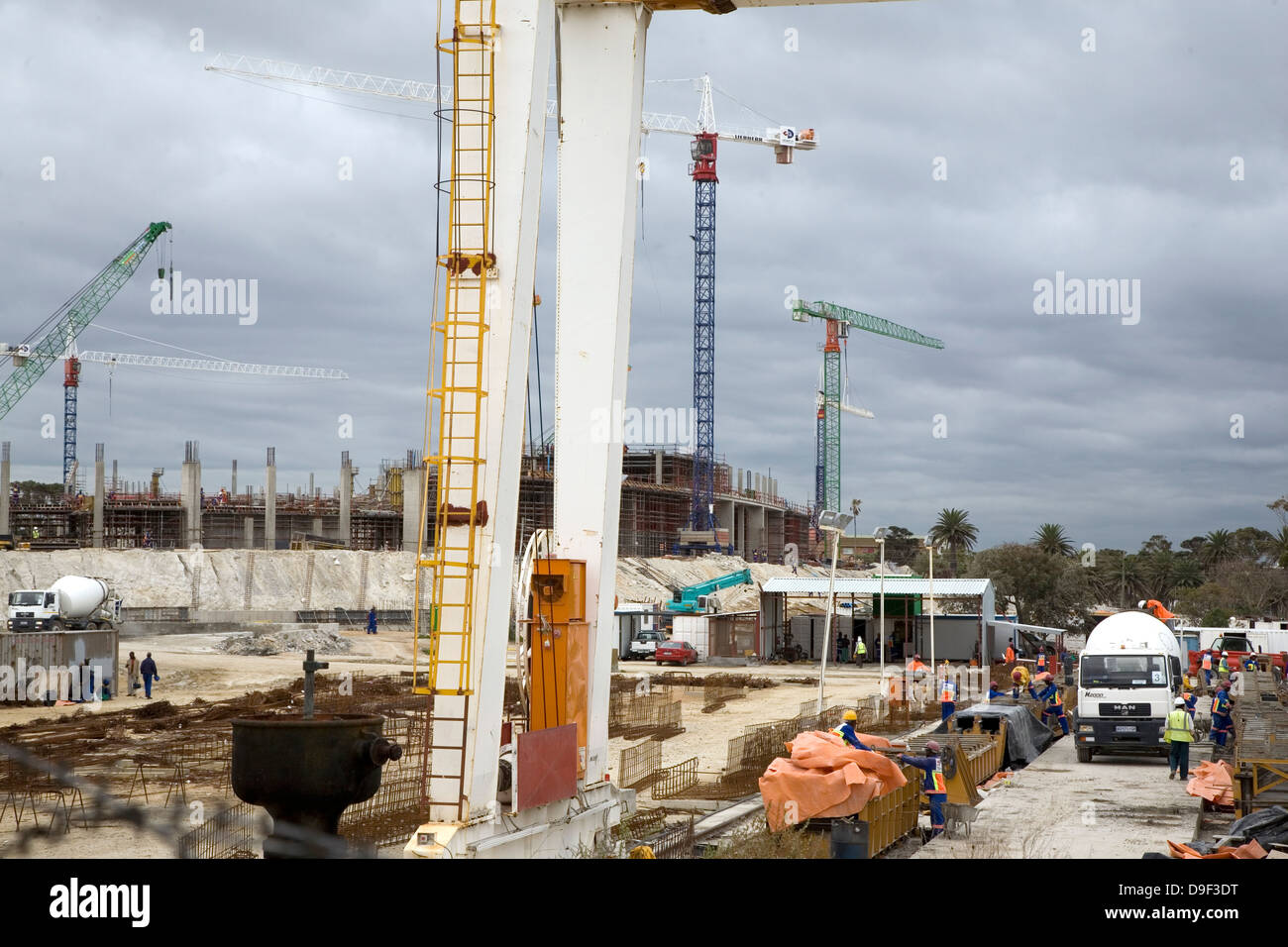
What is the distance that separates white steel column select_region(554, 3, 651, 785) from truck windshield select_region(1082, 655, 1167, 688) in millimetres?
15645

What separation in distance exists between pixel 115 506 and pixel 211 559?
58.5 ft

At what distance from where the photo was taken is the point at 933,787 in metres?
16.2

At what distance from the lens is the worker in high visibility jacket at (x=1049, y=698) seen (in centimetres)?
2995

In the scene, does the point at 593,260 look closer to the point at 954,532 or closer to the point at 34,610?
the point at 34,610

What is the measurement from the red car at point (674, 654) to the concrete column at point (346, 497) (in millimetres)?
38848

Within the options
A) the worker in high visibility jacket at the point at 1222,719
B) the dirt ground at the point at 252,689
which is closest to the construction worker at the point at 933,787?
the dirt ground at the point at 252,689

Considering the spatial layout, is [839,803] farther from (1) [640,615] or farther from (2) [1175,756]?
(1) [640,615]

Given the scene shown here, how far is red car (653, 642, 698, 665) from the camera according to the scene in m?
55.1

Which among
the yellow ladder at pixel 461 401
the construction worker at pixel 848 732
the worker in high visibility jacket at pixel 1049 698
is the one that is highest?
the yellow ladder at pixel 461 401

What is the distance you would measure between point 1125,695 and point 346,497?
235 ft

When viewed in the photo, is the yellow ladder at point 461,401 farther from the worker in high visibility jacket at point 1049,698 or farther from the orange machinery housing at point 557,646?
the worker in high visibility jacket at point 1049,698

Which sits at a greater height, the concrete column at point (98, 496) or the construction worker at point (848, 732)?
the concrete column at point (98, 496)

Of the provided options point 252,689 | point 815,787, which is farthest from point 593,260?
point 252,689

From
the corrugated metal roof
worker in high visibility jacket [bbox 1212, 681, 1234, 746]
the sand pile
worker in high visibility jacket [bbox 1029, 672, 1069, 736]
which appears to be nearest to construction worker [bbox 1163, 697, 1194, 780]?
worker in high visibility jacket [bbox 1212, 681, 1234, 746]
